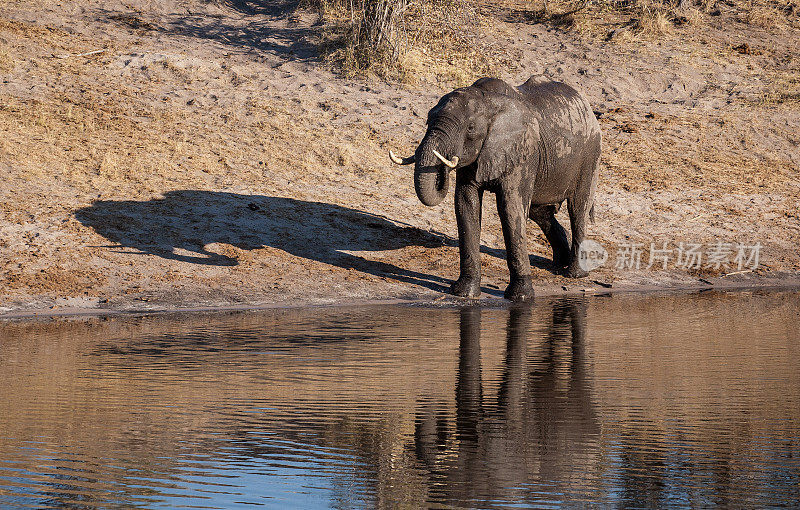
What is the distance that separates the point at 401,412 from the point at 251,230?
8.67 m

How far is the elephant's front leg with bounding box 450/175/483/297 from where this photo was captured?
48.7ft

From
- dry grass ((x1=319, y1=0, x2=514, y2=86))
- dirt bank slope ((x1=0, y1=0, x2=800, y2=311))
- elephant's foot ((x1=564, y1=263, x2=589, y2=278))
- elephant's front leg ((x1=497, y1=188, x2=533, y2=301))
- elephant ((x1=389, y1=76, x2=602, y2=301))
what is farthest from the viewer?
dry grass ((x1=319, y1=0, x2=514, y2=86))

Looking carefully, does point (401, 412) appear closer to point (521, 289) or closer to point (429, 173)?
point (429, 173)

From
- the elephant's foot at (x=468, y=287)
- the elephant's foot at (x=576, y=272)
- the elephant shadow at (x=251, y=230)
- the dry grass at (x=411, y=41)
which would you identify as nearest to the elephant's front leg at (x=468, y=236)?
the elephant's foot at (x=468, y=287)

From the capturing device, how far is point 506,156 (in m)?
14.7

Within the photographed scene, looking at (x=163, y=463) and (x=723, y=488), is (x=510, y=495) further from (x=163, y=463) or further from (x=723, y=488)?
(x=163, y=463)

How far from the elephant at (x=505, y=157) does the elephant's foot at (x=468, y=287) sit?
0.04 ft

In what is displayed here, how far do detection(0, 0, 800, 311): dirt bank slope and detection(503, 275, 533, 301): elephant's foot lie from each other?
742 mm

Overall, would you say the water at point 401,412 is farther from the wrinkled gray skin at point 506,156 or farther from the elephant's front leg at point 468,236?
the wrinkled gray skin at point 506,156

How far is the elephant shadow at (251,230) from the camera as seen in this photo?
52.1ft

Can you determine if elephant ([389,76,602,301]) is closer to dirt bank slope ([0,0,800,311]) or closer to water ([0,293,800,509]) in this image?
dirt bank slope ([0,0,800,311])

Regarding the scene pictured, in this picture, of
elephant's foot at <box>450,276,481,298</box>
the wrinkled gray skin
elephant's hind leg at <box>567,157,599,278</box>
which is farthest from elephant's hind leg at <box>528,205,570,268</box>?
elephant's foot at <box>450,276,481,298</box>

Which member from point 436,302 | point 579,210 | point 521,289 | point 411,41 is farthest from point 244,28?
point 521,289

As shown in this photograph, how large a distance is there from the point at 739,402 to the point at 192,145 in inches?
498
